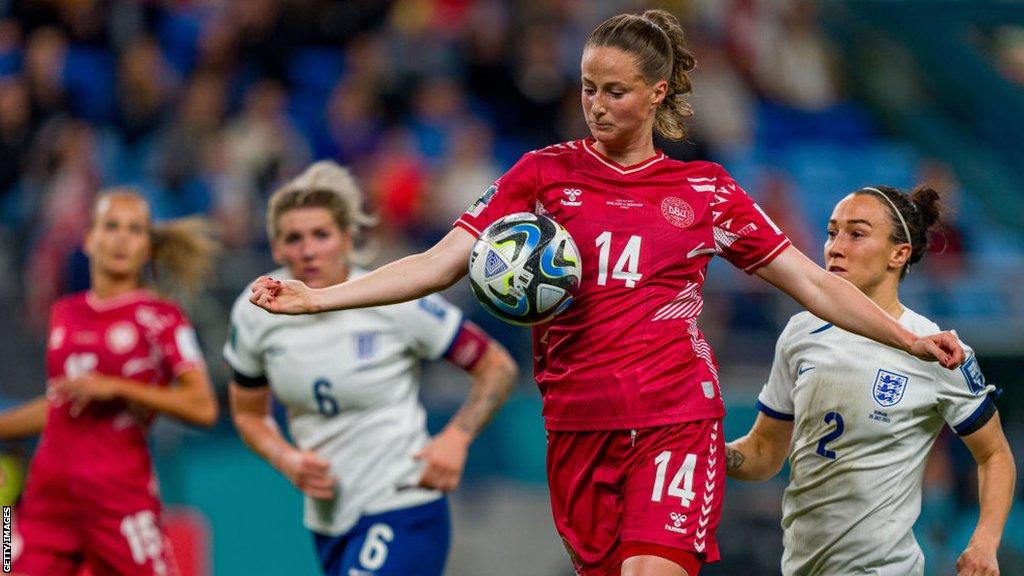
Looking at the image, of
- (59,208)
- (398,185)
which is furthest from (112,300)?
(398,185)

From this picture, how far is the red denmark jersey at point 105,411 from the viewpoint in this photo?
249 inches

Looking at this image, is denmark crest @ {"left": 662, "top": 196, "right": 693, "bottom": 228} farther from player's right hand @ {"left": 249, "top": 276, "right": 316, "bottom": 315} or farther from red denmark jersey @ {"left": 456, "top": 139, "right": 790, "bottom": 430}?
player's right hand @ {"left": 249, "top": 276, "right": 316, "bottom": 315}

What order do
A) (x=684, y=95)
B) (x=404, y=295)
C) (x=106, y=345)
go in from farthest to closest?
(x=106, y=345), (x=684, y=95), (x=404, y=295)

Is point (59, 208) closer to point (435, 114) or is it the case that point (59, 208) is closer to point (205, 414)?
point (435, 114)

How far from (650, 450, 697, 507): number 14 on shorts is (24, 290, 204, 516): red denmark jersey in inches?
108

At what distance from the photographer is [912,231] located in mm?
5215

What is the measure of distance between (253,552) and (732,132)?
6.23 metres

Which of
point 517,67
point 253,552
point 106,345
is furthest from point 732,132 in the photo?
point 106,345

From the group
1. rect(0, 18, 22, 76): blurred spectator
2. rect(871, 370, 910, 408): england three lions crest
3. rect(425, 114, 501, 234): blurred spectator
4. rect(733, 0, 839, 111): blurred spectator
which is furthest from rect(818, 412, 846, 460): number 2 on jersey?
rect(733, 0, 839, 111): blurred spectator

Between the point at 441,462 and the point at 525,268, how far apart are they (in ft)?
5.57

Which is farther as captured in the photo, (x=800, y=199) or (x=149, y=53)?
(x=800, y=199)

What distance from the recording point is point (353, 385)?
5996 mm

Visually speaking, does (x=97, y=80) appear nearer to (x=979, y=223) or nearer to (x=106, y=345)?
(x=106, y=345)

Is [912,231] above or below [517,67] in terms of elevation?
below
